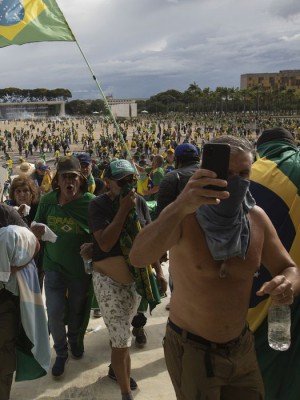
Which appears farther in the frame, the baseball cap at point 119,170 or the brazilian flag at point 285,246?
the baseball cap at point 119,170

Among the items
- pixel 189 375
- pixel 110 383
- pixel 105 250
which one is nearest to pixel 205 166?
pixel 189 375

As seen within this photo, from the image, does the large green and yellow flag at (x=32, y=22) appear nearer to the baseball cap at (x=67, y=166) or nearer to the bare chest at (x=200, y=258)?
the baseball cap at (x=67, y=166)

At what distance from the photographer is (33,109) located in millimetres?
144250

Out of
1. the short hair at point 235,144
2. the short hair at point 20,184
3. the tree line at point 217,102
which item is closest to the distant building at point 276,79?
the tree line at point 217,102

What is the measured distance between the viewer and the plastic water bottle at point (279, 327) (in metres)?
1.81

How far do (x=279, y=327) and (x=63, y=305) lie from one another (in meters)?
1.91

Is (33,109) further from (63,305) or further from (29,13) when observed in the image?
(63,305)

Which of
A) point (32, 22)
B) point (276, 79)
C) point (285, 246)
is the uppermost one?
point (276, 79)

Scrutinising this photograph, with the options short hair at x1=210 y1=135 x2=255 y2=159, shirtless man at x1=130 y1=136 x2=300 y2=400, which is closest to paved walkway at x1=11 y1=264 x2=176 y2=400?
shirtless man at x1=130 y1=136 x2=300 y2=400

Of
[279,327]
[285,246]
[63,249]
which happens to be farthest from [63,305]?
[279,327]

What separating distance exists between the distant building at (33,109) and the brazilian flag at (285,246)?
457 ft

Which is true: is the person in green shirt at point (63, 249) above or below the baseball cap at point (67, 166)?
below

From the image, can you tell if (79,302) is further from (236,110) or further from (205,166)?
(236,110)

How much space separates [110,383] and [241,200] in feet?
6.62
